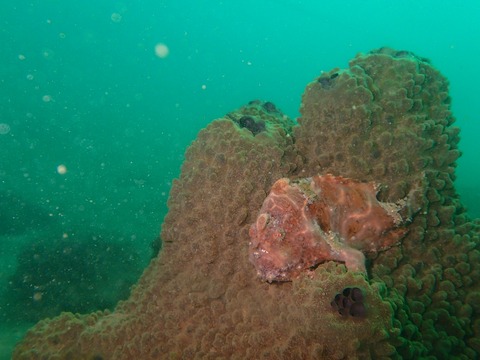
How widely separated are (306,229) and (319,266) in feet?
1.16

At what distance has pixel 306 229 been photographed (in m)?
3.10

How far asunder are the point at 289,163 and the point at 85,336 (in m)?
3.49

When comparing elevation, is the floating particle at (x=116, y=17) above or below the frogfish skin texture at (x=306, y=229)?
above

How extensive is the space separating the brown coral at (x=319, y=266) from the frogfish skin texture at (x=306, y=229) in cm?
17

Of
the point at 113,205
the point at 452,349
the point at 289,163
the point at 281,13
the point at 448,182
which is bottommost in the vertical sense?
the point at 452,349

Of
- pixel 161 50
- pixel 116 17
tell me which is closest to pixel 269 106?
pixel 116 17

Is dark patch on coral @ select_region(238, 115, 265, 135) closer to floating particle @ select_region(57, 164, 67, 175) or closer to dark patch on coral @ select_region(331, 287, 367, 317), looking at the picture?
dark patch on coral @ select_region(331, 287, 367, 317)

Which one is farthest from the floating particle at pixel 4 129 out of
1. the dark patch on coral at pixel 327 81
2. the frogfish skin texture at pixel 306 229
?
the frogfish skin texture at pixel 306 229

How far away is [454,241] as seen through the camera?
13.2ft

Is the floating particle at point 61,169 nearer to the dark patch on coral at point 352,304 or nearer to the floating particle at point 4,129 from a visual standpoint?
the floating particle at point 4,129

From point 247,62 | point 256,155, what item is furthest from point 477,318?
point 247,62

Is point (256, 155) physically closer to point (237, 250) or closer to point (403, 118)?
point (237, 250)

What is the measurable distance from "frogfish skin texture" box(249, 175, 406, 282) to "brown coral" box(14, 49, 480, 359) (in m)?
0.17

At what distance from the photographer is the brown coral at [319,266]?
11.8 ft
